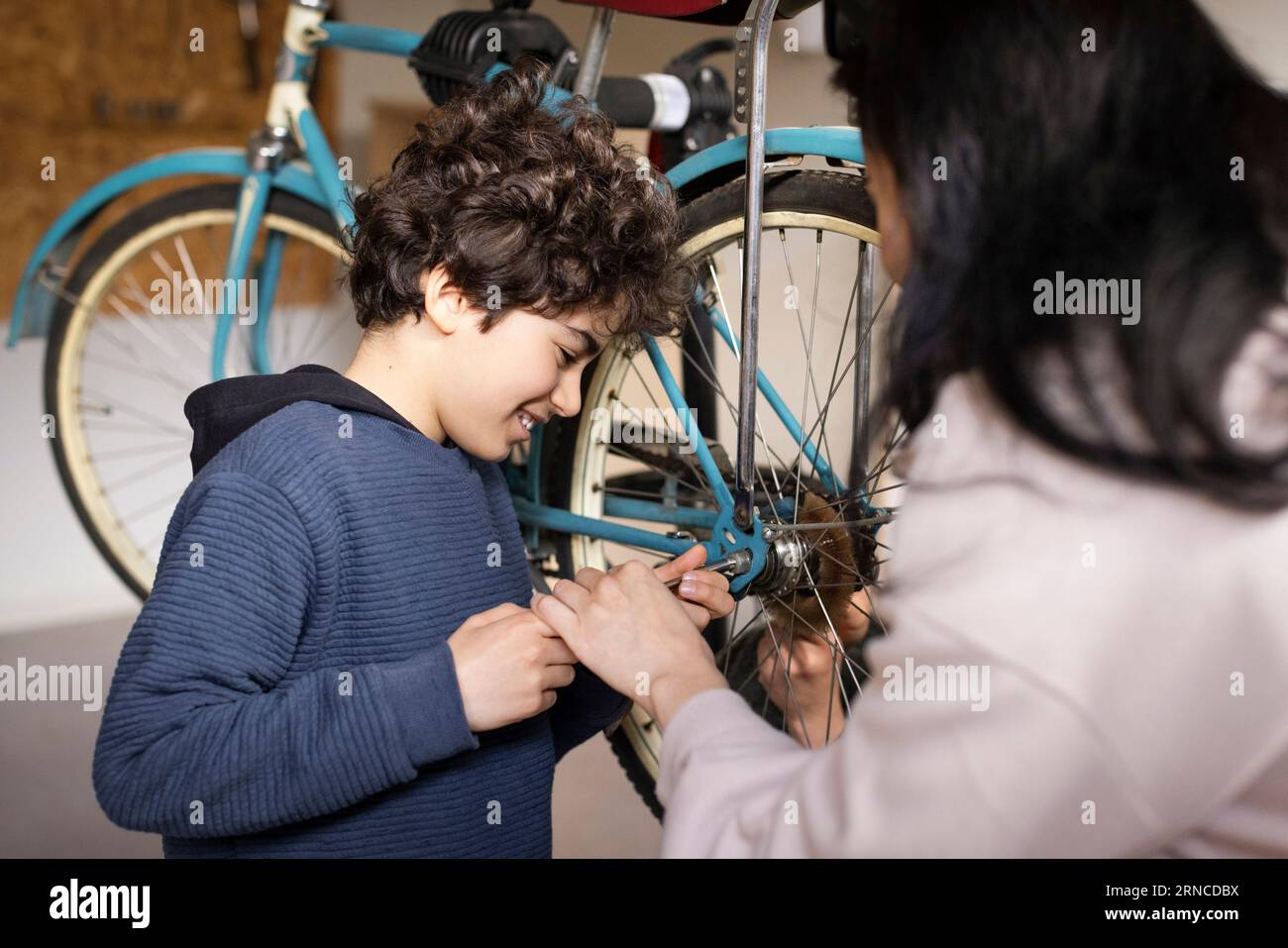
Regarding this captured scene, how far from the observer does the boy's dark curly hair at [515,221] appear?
2.94ft

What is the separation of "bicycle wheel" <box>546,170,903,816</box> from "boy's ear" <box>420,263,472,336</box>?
281mm

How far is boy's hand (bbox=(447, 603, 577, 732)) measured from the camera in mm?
788

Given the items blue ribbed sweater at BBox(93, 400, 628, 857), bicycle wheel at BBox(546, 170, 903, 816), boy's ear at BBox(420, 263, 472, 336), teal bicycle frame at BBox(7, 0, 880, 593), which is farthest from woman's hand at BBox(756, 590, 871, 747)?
boy's ear at BBox(420, 263, 472, 336)

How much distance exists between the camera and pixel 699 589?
0.89 metres

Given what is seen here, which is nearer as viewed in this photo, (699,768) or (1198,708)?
(1198,708)

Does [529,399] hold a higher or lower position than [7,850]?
higher

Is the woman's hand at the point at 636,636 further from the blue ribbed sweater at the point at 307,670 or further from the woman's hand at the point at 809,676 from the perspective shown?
the woman's hand at the point at 809,676

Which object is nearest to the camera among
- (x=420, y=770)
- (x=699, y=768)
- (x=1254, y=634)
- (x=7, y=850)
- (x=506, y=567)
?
(x=1254, y=634)

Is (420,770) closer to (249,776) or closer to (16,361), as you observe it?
(249,776)

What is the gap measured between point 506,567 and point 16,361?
8.14ft

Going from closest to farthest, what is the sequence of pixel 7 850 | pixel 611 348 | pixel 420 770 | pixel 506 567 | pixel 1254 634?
pixel 1254 634 < pixel 420 770 < pixel 506 567 < pixel 611 348 < pixel 7 850

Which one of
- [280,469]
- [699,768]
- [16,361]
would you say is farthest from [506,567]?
[16,361]

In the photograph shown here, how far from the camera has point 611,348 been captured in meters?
1.19

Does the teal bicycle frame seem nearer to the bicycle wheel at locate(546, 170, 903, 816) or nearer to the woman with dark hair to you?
the bicycle wheel at locate(546, 170, 903, 816)
